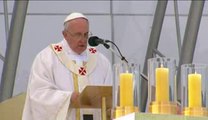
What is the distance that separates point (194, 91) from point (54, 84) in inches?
94.6

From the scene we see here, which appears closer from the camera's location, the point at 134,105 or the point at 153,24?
the point at 134,105

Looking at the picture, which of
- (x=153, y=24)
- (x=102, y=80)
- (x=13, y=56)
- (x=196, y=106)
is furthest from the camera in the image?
(x=153, y=24)

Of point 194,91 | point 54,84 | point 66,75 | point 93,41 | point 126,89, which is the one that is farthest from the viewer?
point 66,75

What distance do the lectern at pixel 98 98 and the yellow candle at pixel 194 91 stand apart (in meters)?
1.54

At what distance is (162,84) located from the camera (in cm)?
334

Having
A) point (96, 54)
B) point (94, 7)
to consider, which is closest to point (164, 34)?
point (94, 7)

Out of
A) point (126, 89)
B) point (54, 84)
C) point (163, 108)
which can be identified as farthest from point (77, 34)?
point (163, 108)

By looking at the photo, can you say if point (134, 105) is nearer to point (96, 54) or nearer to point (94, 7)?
point (96, 54)

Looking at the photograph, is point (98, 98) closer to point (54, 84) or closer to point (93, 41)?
point (93, 41)

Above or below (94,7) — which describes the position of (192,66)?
below

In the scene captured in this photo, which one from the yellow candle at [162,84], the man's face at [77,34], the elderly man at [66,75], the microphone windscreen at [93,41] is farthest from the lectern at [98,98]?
the yellow candle at [162,84]

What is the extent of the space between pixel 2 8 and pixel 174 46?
8.12 feet

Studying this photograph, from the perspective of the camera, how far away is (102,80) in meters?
5.75

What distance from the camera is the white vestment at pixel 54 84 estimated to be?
530 centimetres
